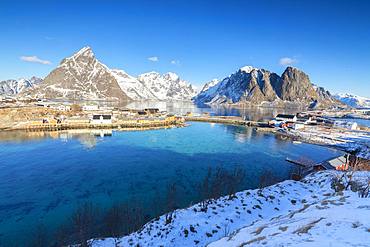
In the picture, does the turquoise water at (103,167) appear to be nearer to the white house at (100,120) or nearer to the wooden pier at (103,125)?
the wooden pier at (103,125)

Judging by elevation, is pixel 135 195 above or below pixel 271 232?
below

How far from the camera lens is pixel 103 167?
1329 inches

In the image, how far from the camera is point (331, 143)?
2249 inches

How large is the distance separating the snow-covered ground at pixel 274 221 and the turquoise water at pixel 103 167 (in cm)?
826

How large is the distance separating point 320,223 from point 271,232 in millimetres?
1778

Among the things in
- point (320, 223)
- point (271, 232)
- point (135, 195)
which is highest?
point (320, 223)

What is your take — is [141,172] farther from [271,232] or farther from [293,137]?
[293,137]

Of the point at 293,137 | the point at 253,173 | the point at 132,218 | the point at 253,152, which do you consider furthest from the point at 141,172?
the point at 293,137

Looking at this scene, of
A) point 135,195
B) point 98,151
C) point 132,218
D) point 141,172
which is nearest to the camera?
point 132,218

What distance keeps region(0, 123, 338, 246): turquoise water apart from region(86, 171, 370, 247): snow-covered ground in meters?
8.26

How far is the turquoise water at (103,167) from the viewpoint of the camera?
22.0 meters

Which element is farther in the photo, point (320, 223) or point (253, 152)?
A: point (253, 152)

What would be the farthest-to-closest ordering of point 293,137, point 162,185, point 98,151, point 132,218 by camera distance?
1. point 293,137
2. point 98,151
3. point 162,185
4. point 132,218

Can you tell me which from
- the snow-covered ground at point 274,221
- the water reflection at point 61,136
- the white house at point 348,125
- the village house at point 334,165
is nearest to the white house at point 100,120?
the water reflection at point 61,136
